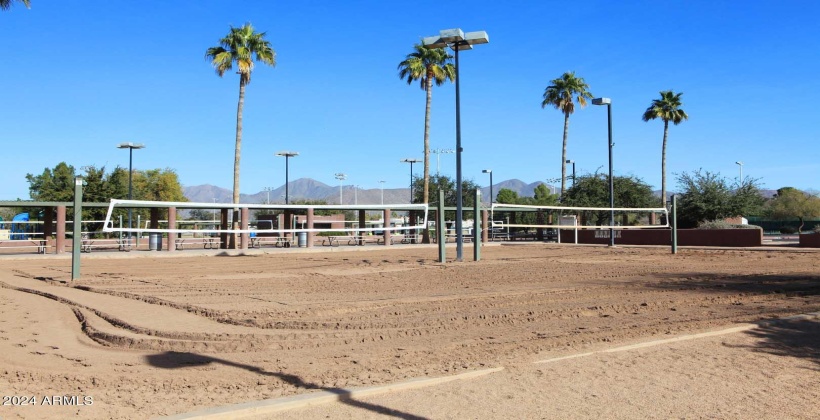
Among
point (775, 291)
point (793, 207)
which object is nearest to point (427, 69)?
point (775, 291)

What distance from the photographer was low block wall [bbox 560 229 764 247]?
3108 cm

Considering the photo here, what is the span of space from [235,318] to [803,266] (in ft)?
54.7

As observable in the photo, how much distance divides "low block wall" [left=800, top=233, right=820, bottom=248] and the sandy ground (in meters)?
17.9

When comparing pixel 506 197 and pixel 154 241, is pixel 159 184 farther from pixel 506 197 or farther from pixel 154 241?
pixel 154 241

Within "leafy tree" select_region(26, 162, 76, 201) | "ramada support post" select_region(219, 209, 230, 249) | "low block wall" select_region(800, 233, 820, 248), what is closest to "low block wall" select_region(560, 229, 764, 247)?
"low block wall" select_region(800, 233, 820, 248)

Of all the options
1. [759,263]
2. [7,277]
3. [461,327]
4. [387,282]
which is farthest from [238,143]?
[461,327]

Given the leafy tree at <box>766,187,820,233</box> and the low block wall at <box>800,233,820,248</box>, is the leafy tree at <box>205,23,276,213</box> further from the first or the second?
the leafy tree at <box>766,187,820,233</box>

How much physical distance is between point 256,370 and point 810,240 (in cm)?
3062

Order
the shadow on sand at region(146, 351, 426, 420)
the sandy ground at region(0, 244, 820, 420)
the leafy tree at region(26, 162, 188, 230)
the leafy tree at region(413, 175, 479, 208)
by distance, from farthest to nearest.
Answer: the leafy tree at region(413, 175, 479, 208) → the leafy tree at region(26, 162, 188, 230) → the sandy ground at region(0, 244, 820, 420) → the shadow on sand at region(146, 351, 426, 420)

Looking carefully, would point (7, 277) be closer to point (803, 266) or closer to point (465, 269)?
point (465, 269)

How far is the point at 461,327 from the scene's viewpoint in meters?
8.60

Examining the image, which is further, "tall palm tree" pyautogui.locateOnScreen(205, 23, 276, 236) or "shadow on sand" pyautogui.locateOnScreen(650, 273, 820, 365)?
"tall palm tree" pyautogui.locateOnScreen(205, 23, 276, 236)

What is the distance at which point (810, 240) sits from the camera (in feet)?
96.9

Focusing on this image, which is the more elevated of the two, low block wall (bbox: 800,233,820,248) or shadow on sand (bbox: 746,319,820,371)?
low block wall (bbox: 800,233,820,248)
